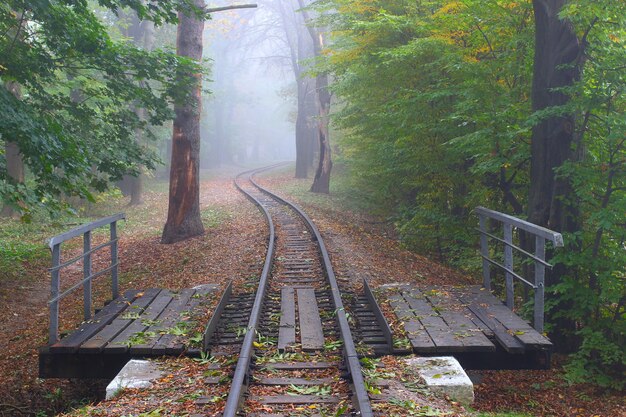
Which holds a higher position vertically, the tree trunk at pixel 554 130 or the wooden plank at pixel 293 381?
the tree trunk at pixel 554 130

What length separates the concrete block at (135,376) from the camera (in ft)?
15.1

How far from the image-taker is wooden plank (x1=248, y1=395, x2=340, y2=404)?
4234 mm

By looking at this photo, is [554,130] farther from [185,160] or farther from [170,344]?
[185,160]

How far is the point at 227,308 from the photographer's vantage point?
689 cm

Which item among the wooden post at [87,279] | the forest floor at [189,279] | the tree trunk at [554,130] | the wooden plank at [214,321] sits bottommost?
the forest floor at [189,279]

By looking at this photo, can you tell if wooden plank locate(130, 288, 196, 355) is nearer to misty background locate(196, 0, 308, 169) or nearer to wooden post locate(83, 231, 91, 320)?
wooden post locate(83, 231, 91, 320)

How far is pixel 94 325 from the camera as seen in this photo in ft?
19.8

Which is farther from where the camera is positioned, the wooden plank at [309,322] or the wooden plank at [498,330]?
the wooden plank at [309,322]

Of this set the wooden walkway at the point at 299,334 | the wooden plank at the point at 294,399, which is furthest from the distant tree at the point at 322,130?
the wooden plank at the point at 294,399

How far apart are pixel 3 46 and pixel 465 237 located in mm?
9071

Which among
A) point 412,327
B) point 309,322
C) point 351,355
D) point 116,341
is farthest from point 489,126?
point 116,341

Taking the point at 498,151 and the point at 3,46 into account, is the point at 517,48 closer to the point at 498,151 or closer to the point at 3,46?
the point at 498,151

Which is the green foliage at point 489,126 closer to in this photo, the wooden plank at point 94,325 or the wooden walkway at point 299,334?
the wooden walkway at point 299,334

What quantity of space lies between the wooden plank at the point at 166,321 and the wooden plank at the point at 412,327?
2.63 metres
